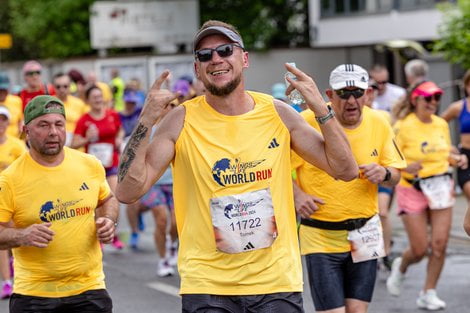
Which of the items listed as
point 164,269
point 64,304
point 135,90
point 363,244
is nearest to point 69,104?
point 135,90

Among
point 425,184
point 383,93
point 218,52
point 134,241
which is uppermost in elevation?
point 218,52

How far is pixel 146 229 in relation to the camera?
15672 mm

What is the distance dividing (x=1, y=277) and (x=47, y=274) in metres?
5.09

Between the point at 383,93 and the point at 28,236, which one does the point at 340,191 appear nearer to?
the point at 28,236

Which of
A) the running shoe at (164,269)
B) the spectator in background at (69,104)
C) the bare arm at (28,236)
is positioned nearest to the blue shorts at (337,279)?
the bare arm at (28,236)

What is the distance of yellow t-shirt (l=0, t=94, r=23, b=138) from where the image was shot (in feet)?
44.9

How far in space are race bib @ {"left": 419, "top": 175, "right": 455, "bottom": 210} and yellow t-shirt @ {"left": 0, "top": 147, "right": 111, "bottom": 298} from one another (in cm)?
397

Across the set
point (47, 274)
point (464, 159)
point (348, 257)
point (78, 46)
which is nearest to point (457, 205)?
point (464, 159)

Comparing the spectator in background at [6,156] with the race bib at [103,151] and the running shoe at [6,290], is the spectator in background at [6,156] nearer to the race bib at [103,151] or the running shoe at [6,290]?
the running shoe at [6,290]

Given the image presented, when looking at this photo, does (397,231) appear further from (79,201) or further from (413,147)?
(79,201)

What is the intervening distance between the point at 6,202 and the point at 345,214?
207 centimetres

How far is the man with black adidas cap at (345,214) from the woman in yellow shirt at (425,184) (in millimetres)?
2354

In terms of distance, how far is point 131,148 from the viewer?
207 inches

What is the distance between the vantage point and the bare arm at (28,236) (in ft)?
20.8
